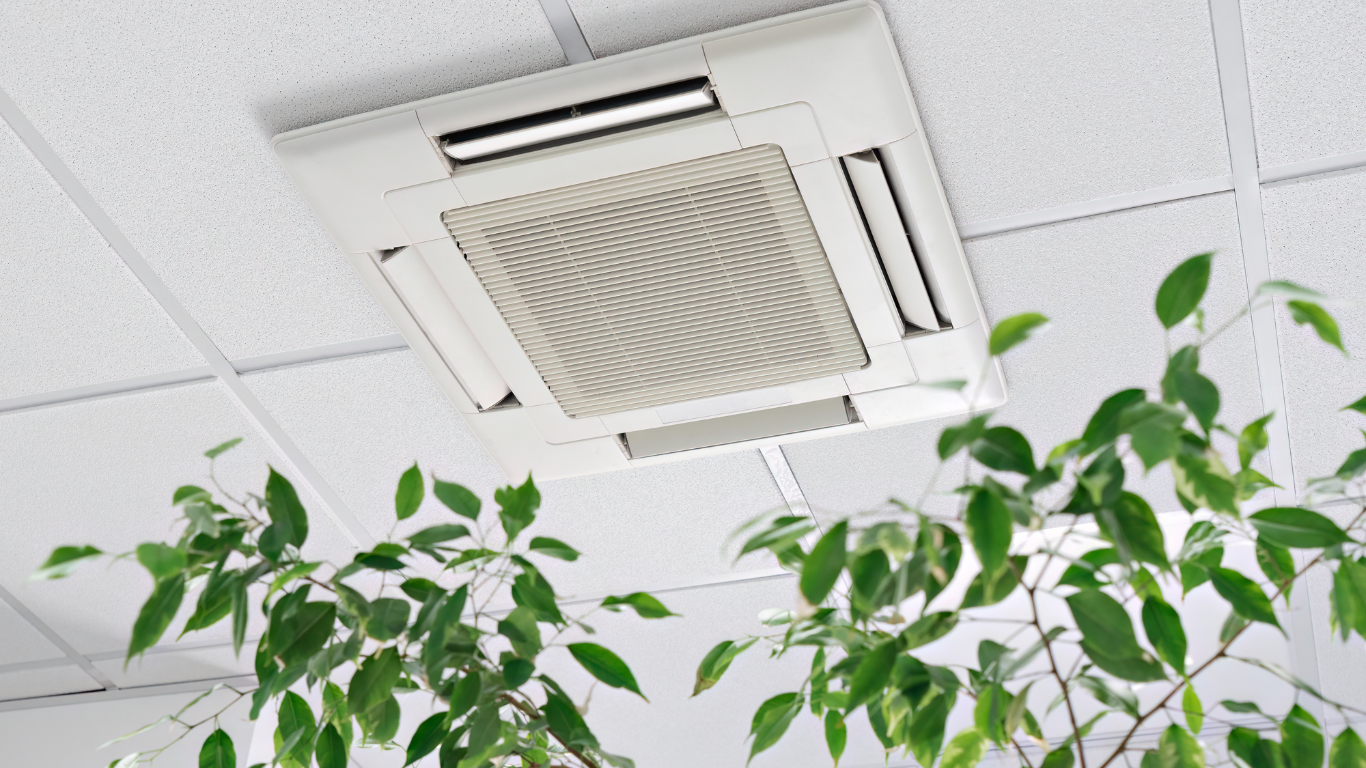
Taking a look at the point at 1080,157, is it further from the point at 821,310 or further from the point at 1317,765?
the point at 1317,765

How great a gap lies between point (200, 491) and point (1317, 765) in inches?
A: 32.3

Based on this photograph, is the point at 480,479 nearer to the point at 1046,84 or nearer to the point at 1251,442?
the point at 1046,84

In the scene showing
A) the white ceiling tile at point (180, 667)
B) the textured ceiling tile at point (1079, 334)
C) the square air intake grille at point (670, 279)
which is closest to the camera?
the square air intake grille at point (670, 279)

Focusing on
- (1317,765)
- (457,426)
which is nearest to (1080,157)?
(1317,765)

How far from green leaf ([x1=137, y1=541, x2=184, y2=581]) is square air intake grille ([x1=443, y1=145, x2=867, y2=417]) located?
1.99ft

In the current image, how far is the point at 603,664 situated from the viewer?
2.67ft

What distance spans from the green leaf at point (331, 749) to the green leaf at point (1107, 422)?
0.60 meters

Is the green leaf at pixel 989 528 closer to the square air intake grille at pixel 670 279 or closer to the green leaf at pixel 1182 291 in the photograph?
the green leaf at pixel 1182 291

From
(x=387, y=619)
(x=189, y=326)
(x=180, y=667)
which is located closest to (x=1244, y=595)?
(x=387, y=619)

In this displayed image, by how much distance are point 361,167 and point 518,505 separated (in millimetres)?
527

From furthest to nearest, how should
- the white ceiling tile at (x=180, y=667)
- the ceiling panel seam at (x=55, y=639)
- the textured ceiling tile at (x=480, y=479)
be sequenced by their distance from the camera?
1. the white ceiling tile at (x=180, y=667)
2. the ceiling panel seam at (x=55, y=639)
3. the textured ceiling tile at (x=480, y=479)

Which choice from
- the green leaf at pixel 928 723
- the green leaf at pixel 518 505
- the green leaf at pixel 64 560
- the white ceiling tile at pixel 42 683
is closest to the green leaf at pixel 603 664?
the green leaf at pixel 518 505

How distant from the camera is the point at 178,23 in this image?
3.51ft

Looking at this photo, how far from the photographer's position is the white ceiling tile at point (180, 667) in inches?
85.4
